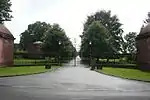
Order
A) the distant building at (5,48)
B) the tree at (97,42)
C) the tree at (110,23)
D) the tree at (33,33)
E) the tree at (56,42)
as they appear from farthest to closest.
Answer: the tree at (33,33) → the tree at (110,23) → the tree at (97,42) → the tree at (56,42) → the distant building at (5,48)

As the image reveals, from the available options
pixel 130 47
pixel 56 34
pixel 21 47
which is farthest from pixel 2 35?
pixel 21 47

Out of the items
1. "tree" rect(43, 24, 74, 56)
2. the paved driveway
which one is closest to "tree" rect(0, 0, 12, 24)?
"tree" rect(43, 24, 74, 56)

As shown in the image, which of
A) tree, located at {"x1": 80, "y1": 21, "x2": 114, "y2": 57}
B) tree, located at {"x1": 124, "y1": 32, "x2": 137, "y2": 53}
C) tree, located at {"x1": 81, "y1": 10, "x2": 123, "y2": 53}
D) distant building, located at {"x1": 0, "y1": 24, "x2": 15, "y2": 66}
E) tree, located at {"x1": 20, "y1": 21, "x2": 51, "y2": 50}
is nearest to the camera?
distant building, located at {"x1": 0, "y1": 24, "x2": 15, "y2": 66}

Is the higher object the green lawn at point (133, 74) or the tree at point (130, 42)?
the tree at point (130, 42)

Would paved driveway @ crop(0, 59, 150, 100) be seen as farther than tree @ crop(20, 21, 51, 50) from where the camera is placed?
No

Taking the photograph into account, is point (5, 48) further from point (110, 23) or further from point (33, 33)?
point (33, 33)

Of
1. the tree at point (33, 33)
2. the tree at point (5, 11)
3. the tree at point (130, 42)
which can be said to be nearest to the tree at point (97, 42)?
the tree at point (5, 11)

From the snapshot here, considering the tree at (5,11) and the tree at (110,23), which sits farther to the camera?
the tree at (110,23)

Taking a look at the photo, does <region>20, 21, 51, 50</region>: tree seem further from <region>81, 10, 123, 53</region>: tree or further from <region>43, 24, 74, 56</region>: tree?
<region>43, 24, 74, 56</region>: tree

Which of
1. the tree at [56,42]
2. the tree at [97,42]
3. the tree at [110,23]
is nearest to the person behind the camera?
the tree at [56,42]

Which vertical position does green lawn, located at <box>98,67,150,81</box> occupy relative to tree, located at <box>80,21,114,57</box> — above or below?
below

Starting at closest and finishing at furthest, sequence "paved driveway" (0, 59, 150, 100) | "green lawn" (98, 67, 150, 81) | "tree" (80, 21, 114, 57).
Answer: "paved driveway" (0, 59, 150, 100) → "green lawn" (98, 67, 150, 81) → "tree" (80, 21, 114, 57)

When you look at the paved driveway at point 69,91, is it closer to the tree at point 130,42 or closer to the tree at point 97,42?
the tree at point 97,42

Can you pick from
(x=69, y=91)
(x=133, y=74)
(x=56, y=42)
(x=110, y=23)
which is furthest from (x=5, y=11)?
(x=69, y=91)
